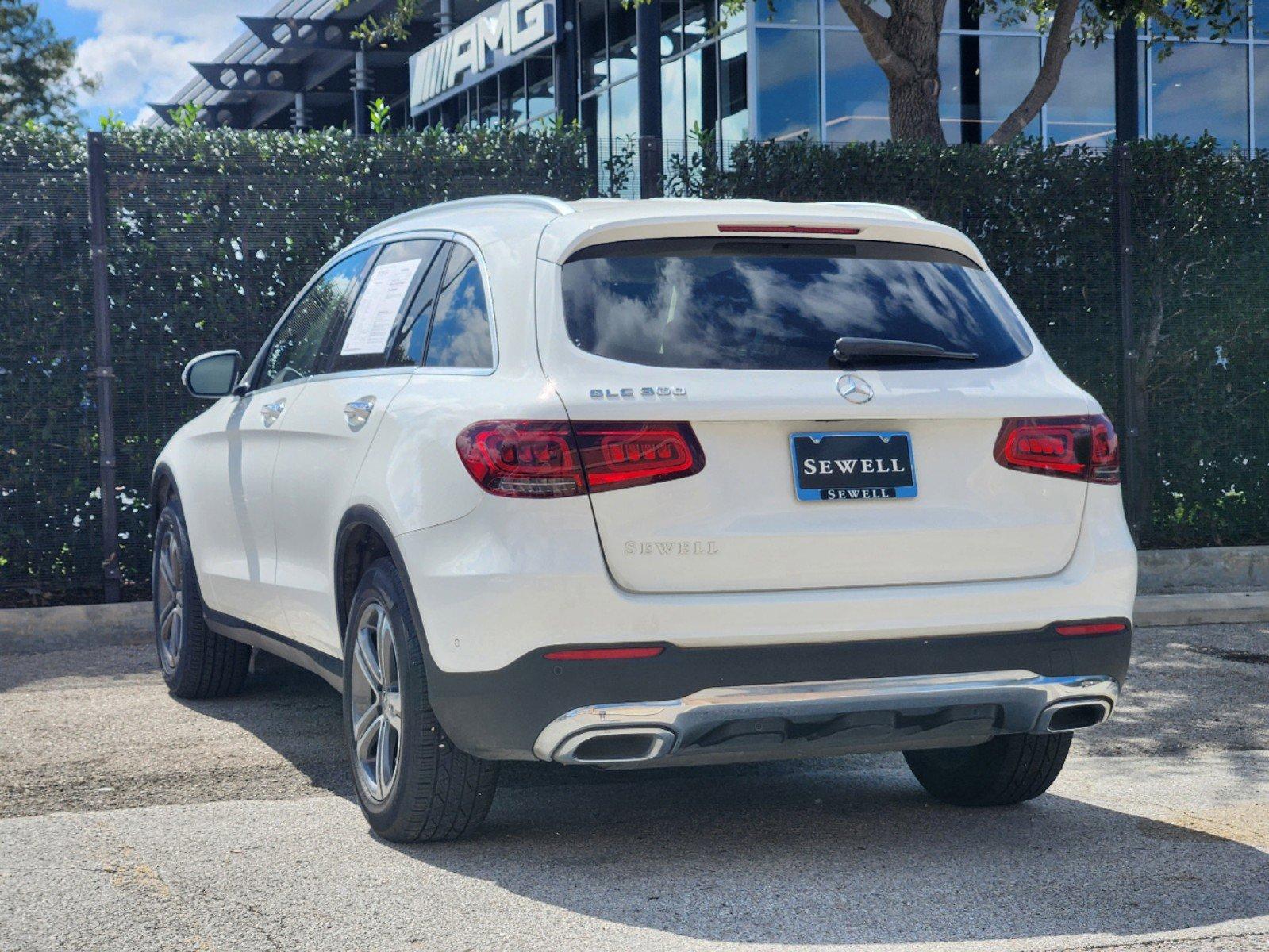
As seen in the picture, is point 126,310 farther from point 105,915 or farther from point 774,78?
point 774,78

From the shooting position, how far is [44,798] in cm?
525

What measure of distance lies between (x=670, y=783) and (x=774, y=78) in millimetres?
18334

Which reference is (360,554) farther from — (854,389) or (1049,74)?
(1049,74)

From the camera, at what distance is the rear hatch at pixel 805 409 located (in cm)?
402

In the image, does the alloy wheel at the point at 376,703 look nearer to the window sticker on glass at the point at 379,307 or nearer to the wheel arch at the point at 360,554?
the wheel arch at the point at 360,554

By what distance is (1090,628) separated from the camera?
171 inches

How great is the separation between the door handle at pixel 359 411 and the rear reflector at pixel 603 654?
118 cm

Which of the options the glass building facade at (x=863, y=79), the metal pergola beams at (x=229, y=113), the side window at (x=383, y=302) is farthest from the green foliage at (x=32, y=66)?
the side window at (x=383, y=302)

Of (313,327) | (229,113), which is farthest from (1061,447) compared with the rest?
(229,113)

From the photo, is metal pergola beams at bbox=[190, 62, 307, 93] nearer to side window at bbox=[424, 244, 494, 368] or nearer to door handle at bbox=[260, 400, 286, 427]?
door handle at bbox=[260, 400, 286, 427]

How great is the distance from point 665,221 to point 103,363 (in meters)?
5.58

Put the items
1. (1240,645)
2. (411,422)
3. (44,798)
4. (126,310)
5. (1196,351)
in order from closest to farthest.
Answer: (411,422) < (44,798) < (1240,645) < (126,310) < (1196,351)

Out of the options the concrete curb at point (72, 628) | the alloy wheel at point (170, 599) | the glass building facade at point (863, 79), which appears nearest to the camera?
the alloy wheel at point (170, 599)

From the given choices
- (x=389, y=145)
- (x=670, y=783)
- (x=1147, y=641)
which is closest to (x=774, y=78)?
(x=389, y=145)
